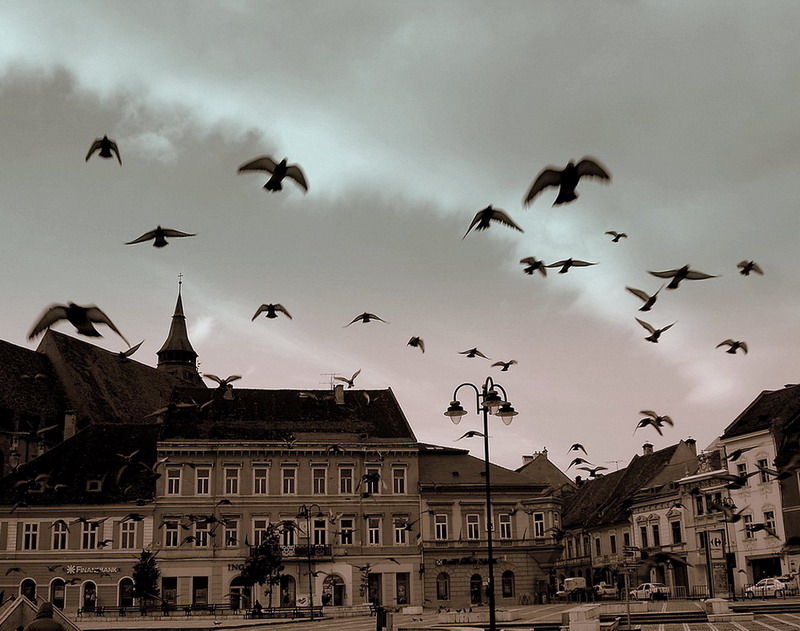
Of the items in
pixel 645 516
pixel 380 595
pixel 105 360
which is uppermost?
pixel 105 360

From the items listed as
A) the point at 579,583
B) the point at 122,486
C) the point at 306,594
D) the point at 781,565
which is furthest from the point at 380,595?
the point at 781,565

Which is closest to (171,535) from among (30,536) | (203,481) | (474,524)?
(203,481)

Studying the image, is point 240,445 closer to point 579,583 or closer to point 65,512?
point 65,512

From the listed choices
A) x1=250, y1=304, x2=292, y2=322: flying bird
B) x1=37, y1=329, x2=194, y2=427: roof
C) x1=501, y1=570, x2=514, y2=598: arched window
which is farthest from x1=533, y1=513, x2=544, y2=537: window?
x1=250, y1=304, x2=292, y2=322: flying bird

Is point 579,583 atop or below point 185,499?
below

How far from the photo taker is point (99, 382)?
91375mm

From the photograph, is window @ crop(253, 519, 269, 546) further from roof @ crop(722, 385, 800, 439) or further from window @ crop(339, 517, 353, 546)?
roof @ crop(722, 385, 800, 439)

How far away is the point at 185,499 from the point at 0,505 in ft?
36.0

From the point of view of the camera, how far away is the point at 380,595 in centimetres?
6475

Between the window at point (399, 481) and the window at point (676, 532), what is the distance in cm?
1768

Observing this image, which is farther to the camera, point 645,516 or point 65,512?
point 645,516

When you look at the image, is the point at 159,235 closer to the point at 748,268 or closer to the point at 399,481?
the point at 748,268

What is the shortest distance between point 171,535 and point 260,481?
622 cm

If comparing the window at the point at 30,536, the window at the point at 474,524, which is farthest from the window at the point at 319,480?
the window at the point at 30,536
